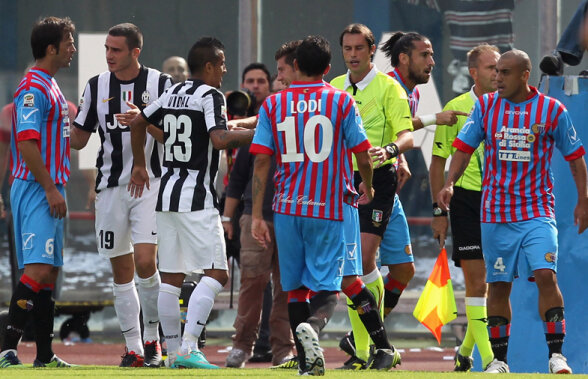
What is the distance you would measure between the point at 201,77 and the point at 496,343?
2520mm

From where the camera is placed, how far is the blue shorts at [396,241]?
9.73 m

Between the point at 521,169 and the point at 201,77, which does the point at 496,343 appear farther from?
the point at 201,77

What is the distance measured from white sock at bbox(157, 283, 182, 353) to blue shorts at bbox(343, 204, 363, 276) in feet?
4.20

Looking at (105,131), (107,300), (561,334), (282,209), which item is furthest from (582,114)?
(107,300)

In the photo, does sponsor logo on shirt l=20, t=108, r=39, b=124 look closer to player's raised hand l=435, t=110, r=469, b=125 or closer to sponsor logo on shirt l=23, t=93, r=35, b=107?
sponsor logo on shirt l=23, t=93, r=35, b=107

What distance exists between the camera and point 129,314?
9438 millimetres

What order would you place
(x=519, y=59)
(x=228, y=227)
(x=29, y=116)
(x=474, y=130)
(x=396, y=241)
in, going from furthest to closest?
(x=228, y=227)
(x=396, y=241)
(x=29, y=116)
(x=474, y=130)
(x=519, y=59)

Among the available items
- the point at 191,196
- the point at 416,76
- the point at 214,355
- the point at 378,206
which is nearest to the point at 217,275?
the point at 191,196

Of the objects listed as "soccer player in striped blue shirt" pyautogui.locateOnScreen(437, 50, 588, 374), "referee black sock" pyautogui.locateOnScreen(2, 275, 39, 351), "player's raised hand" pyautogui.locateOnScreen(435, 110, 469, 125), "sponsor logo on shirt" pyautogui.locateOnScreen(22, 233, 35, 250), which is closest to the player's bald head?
"soccer player in striped blue shirt" pyautogui.locateOnScreen(437, 50, 588, 374)

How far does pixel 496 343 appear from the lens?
877 centimetres

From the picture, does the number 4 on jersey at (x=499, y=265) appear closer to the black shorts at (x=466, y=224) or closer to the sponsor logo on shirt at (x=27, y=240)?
the black shorts at (x=466, y=224)

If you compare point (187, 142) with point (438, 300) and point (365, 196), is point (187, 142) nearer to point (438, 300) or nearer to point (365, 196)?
point (365, 196)

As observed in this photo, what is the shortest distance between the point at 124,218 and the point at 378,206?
5.56 ft

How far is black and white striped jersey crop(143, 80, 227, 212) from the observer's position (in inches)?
347
